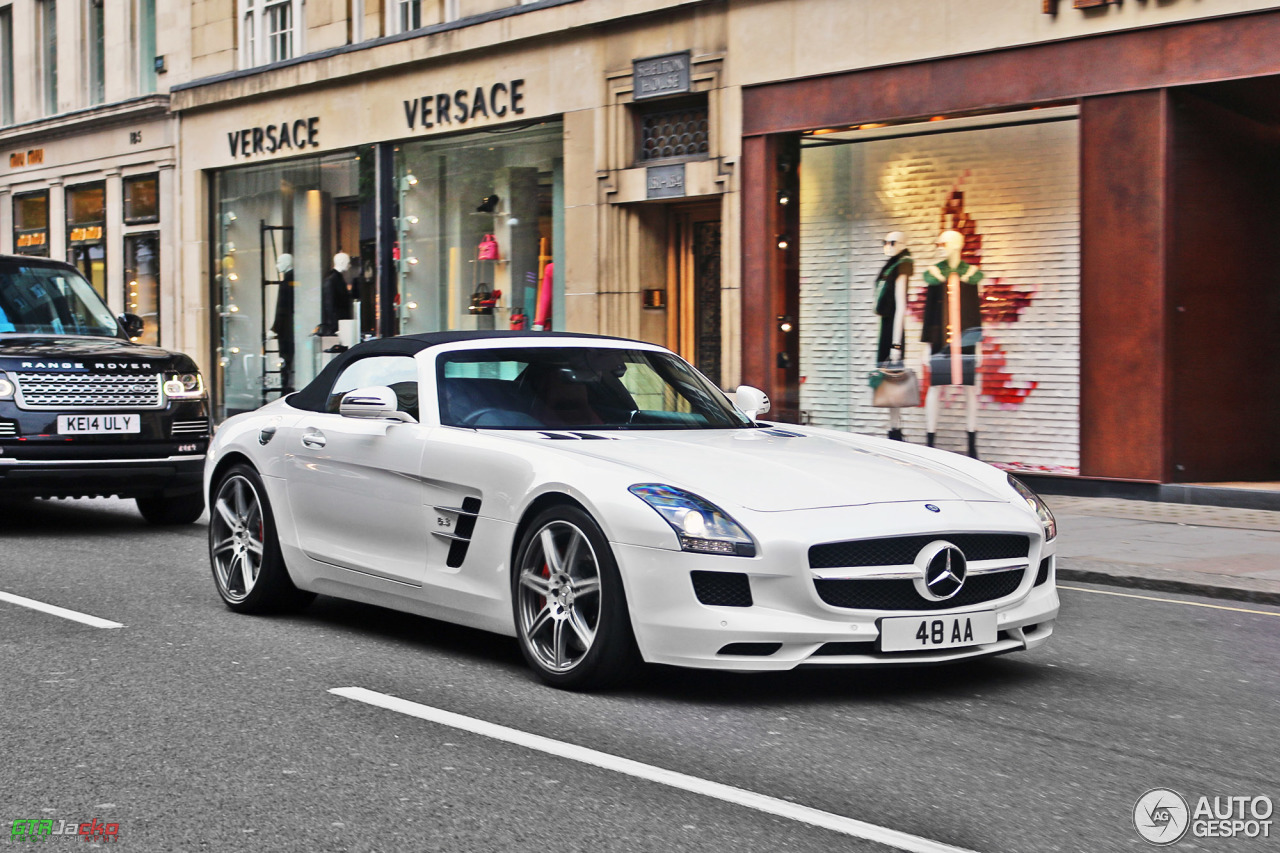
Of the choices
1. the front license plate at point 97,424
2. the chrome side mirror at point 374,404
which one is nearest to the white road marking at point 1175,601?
the chrome side mirror at point 374,404

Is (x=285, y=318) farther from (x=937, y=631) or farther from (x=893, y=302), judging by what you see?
(x=937, y=631)

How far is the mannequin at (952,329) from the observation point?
14641 millimetres

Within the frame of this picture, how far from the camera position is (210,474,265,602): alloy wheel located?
766 cm

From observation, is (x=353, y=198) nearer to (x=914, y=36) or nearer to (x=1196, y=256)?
(x=914, y=36)

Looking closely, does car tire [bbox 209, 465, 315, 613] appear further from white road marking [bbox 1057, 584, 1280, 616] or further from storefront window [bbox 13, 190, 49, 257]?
storefront window [bbox 13, 190, 49, 257]

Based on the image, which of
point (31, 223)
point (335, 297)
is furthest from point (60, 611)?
point (31, 223)

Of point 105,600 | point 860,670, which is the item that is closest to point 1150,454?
point 860,670

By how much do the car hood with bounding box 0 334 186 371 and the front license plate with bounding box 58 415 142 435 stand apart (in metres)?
0.37

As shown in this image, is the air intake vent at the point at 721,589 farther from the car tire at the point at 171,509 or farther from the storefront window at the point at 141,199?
the storefront window at the point at 141,199

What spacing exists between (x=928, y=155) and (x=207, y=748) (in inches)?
451

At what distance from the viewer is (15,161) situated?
31203 mm

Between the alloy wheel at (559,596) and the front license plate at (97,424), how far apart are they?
625 cm

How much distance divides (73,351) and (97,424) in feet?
2.00

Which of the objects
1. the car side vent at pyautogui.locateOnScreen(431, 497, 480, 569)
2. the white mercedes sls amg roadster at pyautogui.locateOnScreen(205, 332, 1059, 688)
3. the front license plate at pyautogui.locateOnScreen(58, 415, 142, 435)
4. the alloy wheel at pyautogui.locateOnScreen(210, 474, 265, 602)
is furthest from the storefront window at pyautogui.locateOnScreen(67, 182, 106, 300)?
the car side vent at pyautogui.locateOnScreen(431, 497, 480, 569)
